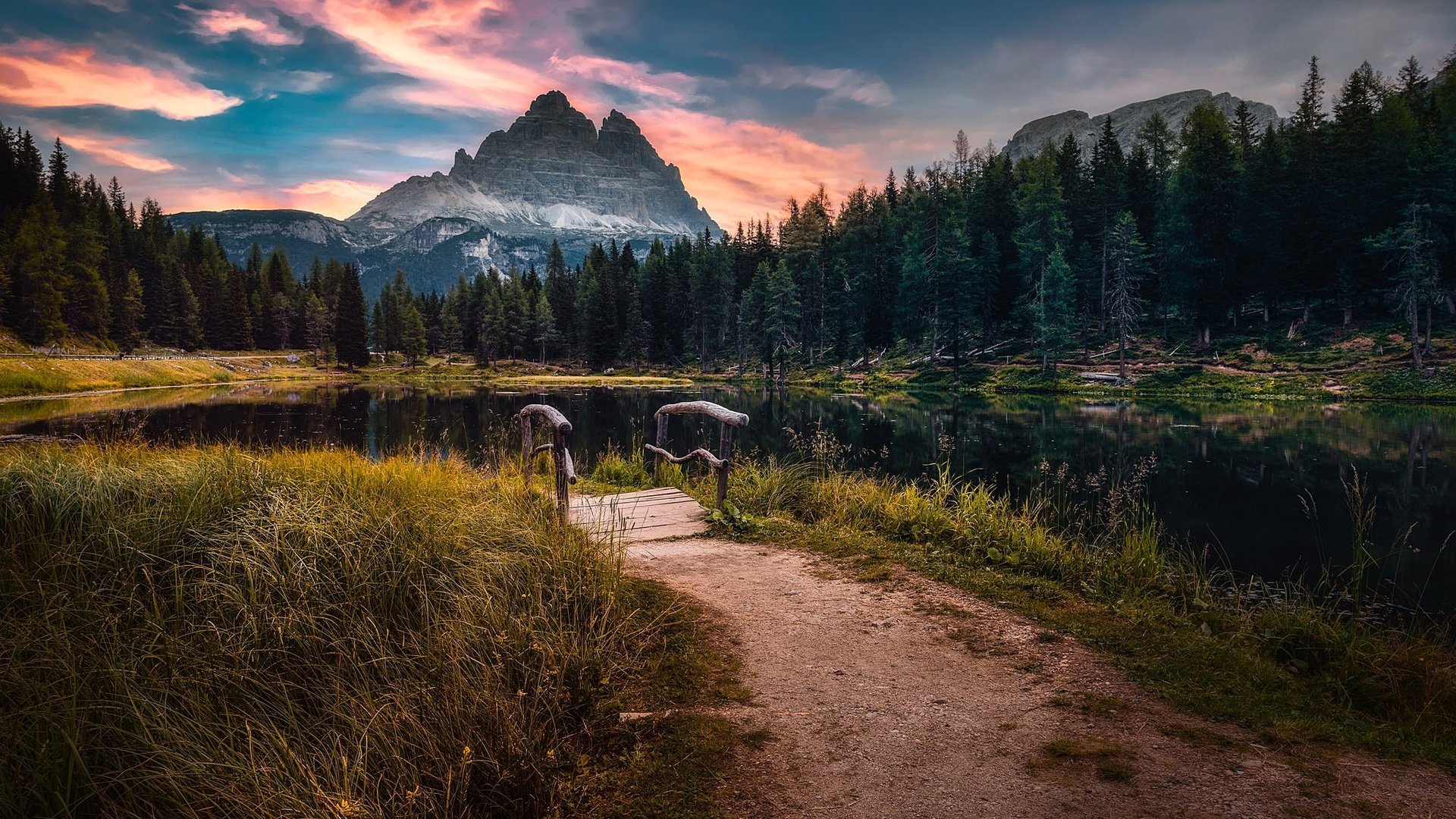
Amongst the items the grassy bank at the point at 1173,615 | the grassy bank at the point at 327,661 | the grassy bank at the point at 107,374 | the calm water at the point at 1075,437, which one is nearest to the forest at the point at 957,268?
the grassy bank at the point at 107,374

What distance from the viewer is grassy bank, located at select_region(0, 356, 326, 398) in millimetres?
40250

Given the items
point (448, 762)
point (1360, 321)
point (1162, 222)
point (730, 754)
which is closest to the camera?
point (448, 762)

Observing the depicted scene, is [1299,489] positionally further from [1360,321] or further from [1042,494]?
[1360,321]

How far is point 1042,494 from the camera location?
14844 mm

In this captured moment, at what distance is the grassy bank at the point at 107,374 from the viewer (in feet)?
132

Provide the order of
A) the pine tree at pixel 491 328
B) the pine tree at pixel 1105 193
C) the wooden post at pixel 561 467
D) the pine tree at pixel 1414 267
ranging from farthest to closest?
the pine tree at pixel 491 328
the pine tree at pixel 1105 193
the pine tree at pixel 1414 267
the wooden post at pixel 561 467

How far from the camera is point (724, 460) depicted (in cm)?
960

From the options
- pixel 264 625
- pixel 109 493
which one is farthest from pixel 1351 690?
pixel 109 493

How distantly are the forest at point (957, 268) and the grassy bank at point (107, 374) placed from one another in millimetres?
13979

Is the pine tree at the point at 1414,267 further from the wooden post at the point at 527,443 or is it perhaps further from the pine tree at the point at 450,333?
the pine tree at the point at 450,333

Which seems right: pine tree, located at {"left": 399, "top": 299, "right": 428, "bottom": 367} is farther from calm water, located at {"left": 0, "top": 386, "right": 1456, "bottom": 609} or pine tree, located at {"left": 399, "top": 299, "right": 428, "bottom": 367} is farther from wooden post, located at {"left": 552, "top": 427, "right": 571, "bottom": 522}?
wooden post, located at {"left": 552, "top": 427, "right": 571, "bottom": 522}

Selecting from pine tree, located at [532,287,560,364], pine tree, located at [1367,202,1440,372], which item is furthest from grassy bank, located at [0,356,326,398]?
pine tree, located at [1367,202,1440,372]

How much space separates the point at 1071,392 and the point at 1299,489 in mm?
34069

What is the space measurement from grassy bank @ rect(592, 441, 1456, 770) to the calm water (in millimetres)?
1569
